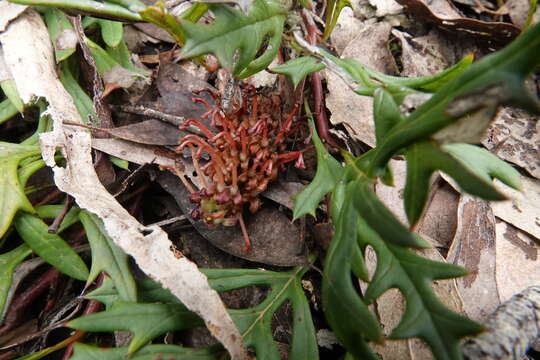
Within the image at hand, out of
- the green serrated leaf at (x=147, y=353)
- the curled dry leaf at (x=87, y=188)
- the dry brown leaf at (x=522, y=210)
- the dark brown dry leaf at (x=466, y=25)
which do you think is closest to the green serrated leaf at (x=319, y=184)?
the curled dry leaf at (x=87, y=188)

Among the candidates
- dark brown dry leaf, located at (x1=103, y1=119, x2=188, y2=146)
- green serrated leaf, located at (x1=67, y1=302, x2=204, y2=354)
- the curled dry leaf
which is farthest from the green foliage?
dark brown dry leaf, located at (x1=103, y1=119, x2=188, y2=146)

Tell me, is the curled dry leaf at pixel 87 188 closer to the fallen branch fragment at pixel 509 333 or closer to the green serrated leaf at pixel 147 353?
the green serrated leaf at pixel 147 353

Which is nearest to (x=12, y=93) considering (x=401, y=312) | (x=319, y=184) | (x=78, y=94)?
(x=78, y=94)

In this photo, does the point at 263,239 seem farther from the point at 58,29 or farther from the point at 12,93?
the point at 58,29

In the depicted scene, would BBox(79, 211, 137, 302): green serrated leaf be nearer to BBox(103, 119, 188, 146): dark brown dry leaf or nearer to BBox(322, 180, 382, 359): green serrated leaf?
BBox(103, 119, 188, 146): dark brown dry leaf

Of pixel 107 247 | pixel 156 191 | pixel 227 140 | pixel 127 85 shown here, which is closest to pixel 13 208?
pixel 107 247

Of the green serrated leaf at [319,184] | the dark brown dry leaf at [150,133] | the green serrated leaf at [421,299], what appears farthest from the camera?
the dark brown dry leaf at [150,133]
